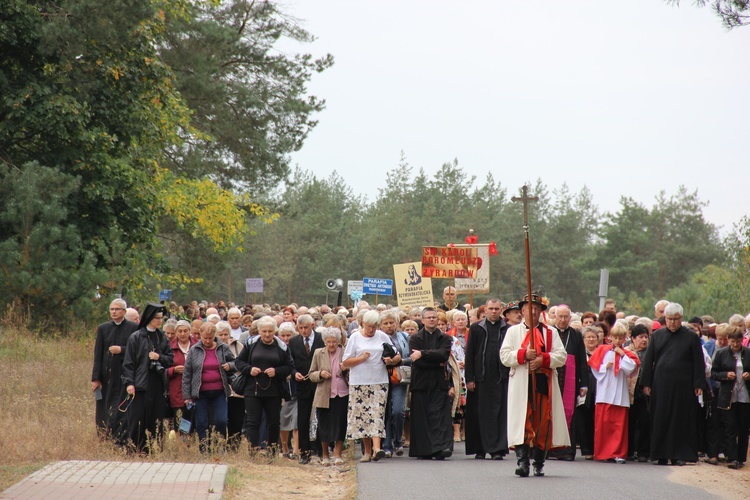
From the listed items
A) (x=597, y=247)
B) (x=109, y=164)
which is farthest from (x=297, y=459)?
(x=597, y=247)

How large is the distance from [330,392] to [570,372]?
3.27m

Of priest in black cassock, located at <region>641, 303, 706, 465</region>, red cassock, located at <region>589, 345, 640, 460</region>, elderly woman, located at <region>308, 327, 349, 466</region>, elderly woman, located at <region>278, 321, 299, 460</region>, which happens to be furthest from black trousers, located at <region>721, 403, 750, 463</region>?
elderly woman, located at <region>278, 321, 299, 460</region>

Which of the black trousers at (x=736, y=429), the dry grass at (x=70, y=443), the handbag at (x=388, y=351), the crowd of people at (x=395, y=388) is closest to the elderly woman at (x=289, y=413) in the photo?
the crowd of people at (x=395, y=388)

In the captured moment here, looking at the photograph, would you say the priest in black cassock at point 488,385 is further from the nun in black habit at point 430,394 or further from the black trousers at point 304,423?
the black trousers at point 304,423

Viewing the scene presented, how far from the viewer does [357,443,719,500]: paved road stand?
11328 millimetres

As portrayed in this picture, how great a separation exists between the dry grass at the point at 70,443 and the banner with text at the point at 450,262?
7.63 m

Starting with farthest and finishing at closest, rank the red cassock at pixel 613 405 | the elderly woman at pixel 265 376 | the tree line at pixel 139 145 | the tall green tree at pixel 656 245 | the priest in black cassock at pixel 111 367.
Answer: the tall green tree at pixel 656 245, the tree line at pixel 139 145, the red cassock at pixel 613 405, the elderly woman at pixel 265 376, the priest in black cassock at pixel 111 367

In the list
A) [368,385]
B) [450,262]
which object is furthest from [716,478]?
[450,262]

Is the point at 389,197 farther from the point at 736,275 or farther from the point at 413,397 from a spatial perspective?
the point at 413,397

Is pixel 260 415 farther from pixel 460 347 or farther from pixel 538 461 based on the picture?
pixel 538 461

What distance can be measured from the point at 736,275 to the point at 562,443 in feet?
106

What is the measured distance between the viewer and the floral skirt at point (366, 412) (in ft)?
48.1

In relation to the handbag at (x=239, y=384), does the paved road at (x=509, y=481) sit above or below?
below

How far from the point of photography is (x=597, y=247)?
90312mm
